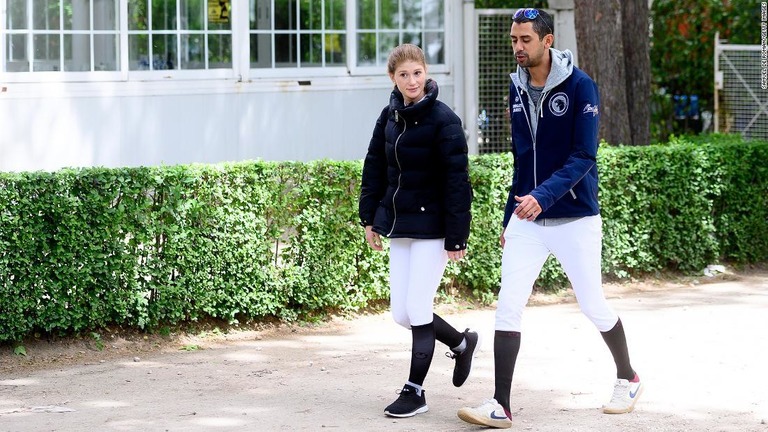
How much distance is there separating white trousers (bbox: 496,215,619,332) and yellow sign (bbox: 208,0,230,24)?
7815 millimetres

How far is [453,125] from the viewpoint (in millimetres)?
6270

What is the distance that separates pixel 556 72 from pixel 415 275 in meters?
1.24

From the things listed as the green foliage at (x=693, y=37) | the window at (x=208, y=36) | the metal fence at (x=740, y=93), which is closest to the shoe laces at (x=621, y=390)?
the window at (x=208, y=36)

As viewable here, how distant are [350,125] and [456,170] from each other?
810 centimetres

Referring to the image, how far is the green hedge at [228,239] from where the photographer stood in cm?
774

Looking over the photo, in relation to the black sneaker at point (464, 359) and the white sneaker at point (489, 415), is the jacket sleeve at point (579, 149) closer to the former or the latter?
the white sneaker at point (489, 415)

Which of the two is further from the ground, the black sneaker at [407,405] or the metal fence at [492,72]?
the metal fence at [492,72]

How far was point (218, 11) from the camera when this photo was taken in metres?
13.3

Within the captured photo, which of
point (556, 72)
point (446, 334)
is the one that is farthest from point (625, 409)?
point (556, 72)

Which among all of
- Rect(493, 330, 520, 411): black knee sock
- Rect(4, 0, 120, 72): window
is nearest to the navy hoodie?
Rect(493, 330, 520, 411): black knee sock

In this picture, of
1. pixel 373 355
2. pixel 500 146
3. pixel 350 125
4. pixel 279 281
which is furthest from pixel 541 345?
pixel 500 146

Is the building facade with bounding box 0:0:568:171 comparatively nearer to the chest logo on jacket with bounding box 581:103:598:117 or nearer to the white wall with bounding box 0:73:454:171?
the white wall with bounding box 0:73:454:171

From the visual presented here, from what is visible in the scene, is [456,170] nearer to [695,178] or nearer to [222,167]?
[222,167]

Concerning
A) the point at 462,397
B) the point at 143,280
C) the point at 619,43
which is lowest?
the point at 462,397
